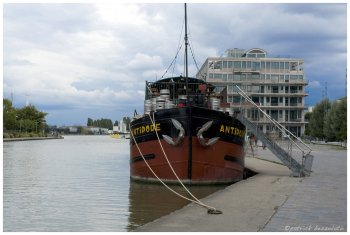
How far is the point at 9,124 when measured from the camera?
101125 millimetres

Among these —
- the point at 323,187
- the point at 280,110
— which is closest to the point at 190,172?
the point at 323,187

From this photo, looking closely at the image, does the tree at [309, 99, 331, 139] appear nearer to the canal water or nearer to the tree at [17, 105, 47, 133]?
the canal water

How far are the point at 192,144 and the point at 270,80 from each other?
8484cm

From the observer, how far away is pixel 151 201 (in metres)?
14.7

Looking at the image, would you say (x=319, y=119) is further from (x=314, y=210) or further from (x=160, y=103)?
(x=314, y=210)

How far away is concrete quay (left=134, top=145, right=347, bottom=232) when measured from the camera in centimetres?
878

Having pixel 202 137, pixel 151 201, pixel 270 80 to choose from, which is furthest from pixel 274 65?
pixel 151 201

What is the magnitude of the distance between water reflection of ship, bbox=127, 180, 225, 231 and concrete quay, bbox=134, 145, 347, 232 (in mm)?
1171

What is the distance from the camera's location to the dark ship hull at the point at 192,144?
17.3m

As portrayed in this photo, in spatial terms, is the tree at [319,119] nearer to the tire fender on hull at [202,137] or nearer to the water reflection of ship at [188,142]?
the water reflection of ship at [188,142]

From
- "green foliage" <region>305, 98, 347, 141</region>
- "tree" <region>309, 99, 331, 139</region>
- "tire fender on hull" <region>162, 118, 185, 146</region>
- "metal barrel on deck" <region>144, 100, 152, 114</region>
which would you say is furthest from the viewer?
"tree" <region>309, 99, 331, 139</region>

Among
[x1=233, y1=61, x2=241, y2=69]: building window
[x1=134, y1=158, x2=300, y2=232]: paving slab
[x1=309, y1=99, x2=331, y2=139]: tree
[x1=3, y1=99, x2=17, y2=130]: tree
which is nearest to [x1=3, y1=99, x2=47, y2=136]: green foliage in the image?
[x1=3, y1=99, x2=17, y2=130]: tree

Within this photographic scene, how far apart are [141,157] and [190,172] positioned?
2.63m

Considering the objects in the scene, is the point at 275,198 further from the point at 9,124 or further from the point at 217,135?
the point at 9,124
